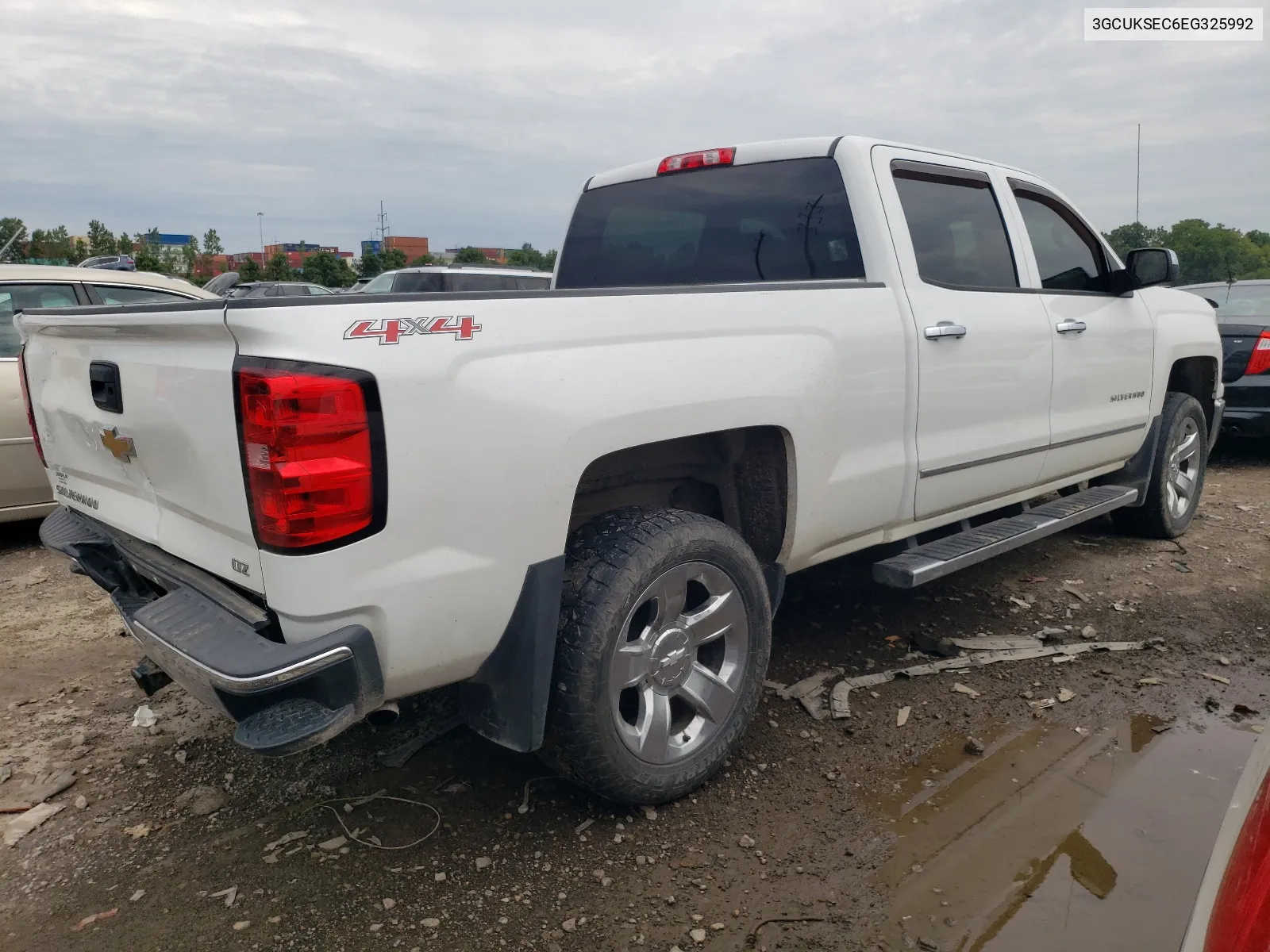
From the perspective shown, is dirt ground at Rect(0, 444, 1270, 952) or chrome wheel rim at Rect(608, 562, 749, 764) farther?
chrome wheel rim at Rect(608, 562, 749, 764)

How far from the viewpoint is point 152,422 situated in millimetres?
2371

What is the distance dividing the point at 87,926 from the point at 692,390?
2.07 metres

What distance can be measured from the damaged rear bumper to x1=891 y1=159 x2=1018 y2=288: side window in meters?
2.53

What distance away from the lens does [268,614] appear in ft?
→ 7.09

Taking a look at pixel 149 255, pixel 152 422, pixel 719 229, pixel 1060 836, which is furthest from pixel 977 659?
pixel 149 255

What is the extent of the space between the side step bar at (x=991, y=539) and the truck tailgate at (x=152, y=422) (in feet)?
7.40

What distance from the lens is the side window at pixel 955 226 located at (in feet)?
12.0

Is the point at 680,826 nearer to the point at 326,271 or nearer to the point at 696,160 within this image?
the point at 696,160

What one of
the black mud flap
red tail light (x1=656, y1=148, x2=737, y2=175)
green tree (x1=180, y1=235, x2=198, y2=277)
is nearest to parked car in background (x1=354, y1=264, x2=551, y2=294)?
red tail light (x1=656, y1=148, x2=737, y2=175)

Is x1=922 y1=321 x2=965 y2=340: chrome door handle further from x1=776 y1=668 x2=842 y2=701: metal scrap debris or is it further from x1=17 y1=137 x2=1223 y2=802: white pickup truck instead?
x1=776 y1=668 x2=842 y2=701: metal scrap debris

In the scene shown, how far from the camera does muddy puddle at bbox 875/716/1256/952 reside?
7.56 ft

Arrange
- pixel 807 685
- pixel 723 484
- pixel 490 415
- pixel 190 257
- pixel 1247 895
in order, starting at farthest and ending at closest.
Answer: pixel 190 257 → pixel 807 685 → pixel 723 484 → pixel 490 415 → pixel 1247 895

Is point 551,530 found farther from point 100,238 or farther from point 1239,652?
point 100,238

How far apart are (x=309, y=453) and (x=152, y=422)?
65cm
